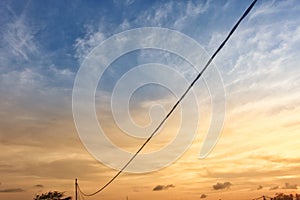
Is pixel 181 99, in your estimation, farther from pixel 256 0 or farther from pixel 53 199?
pixel 53 199

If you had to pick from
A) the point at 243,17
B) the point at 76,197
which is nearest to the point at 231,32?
the point at 243,17

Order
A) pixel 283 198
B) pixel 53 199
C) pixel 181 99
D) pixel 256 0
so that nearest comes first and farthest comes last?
pixel 256 0
pixel 181 99
pixel 53 199
pixel 283 198

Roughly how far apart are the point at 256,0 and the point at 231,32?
1.30 m

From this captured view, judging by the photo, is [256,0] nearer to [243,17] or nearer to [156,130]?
[243,17]

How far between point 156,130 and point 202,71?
31.4 feet

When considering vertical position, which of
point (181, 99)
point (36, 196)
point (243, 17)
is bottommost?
point (243, 17)

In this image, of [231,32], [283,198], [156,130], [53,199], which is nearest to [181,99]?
[156,130]

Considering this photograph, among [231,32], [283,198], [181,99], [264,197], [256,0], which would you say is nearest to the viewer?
[256,0]

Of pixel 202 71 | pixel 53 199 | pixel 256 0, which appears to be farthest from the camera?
pixel 53 199

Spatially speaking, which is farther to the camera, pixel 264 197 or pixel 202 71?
pixel 264 197

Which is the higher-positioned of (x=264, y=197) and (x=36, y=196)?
(x=36, y=196)

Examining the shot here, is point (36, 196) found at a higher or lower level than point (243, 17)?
higher

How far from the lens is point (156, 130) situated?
21672mm

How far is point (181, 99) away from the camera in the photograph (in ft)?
54.0
